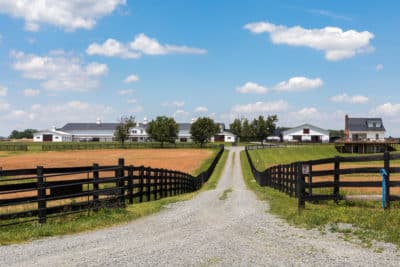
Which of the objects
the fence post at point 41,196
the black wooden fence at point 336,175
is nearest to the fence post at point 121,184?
the fence post at point 41,196

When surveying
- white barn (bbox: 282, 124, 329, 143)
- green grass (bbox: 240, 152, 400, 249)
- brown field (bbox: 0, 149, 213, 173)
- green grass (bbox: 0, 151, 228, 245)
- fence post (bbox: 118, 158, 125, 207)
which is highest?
white barn (bbox: 282, 124, 329, 143)

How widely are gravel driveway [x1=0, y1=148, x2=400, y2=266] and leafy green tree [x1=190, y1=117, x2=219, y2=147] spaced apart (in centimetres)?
11415

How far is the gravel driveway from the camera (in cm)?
718

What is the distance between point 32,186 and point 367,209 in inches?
330

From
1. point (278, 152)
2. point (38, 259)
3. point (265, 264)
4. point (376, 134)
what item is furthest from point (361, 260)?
point (376, 134)

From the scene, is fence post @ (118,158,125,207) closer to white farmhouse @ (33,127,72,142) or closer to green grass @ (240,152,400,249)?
green grass @ (240,152,400,249)

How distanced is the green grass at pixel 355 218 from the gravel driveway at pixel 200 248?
1.46ft

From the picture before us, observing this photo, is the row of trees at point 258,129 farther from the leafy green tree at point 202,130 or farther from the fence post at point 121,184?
the fence post at point 121,184

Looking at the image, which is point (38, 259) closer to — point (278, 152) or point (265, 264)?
point (265, 264)

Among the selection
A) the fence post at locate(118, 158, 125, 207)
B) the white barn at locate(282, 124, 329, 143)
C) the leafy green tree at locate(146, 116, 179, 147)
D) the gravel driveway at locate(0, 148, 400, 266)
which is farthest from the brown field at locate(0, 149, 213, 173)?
the white barn at locate(282, 124, 329, 143)

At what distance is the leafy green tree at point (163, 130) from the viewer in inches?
4993

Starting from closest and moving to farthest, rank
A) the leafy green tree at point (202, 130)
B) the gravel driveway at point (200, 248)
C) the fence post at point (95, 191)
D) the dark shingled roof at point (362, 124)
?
the gravel driveway at point (200, 248) < the fence post at point (95, 191) < the dark shingled roof at point (362, 124) < the leafy green tree at point (202, 130)

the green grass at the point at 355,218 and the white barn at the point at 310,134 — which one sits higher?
the white barn at the point at 310,134

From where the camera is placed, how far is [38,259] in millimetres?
7547
